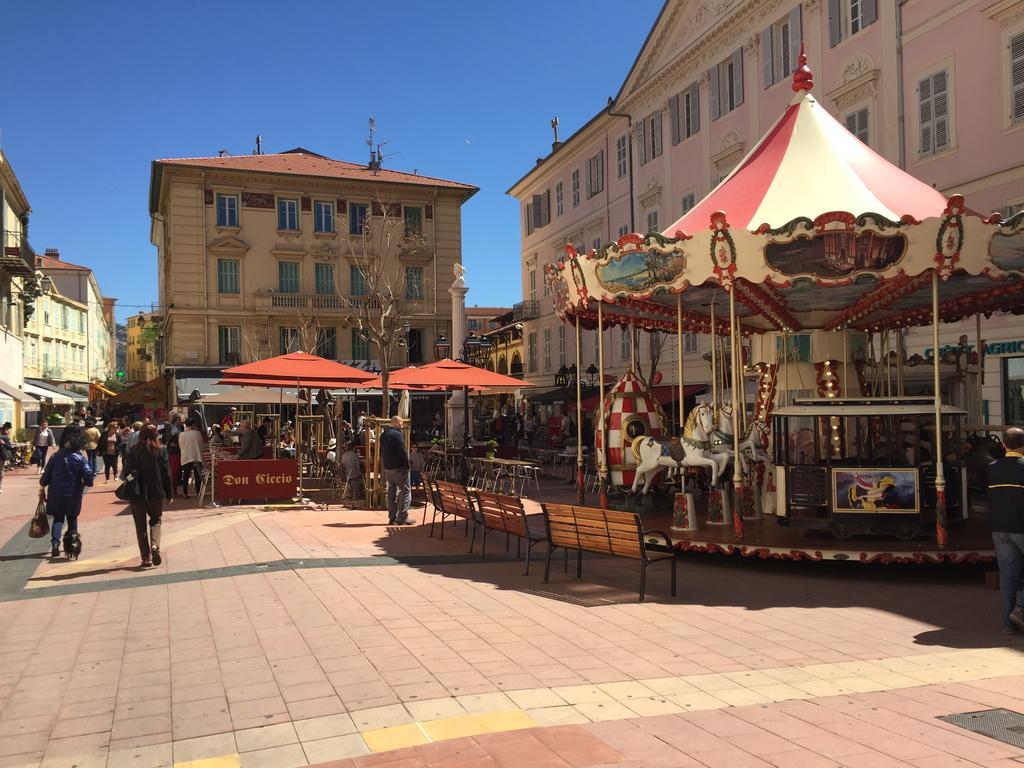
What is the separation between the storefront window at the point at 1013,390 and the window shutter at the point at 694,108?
520 inches

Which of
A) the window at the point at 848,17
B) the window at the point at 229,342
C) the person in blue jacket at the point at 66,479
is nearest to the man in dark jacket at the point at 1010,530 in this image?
the person in blue jacket at the point at 66,479

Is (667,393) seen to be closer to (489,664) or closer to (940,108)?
(940,108)

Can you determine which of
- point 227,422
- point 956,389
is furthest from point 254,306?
point 956,389

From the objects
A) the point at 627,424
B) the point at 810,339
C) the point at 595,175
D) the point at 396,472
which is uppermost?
the point at 595,175

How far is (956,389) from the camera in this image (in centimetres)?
1678

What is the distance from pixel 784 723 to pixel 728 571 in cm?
498

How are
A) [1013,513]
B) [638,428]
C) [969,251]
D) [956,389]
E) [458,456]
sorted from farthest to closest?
[458,456], [956,389], [638,428], [969,251], [1013,513]

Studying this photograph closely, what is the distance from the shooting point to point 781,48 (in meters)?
23.5

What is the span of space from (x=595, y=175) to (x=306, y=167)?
1613cm

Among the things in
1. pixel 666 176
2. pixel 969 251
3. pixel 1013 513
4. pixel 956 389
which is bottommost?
pixel 1013 513

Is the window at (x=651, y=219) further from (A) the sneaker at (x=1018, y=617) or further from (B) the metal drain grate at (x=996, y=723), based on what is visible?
(B) the metal drain grate at (x=996, y=723)

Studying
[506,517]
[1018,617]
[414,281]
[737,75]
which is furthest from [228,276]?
[1018,617]

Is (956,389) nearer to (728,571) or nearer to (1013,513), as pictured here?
(728,571)

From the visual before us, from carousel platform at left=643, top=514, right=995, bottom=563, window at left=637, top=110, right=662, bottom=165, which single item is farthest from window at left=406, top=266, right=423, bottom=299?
carousel platform at left=643, top=514, right=995, bottom=563
